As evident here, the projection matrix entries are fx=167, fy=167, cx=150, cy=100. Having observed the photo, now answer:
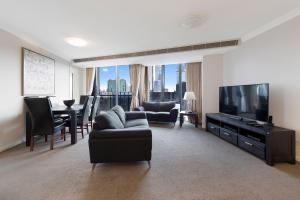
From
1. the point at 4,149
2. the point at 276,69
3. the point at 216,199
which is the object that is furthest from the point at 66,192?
the point at 276,69

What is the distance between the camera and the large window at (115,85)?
23.5 ft

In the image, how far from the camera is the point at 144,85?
7.04 m

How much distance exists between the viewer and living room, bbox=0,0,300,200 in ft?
6.89

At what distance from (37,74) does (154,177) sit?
3.90 metres

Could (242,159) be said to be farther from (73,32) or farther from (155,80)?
(155,80)

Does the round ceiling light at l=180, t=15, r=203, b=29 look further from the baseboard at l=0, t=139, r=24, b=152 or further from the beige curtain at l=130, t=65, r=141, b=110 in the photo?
the baseboard at l=0, t=139, r=24, b=152

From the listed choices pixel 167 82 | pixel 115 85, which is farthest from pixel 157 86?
pixel 115 85

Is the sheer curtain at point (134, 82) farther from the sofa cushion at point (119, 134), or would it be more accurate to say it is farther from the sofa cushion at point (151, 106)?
the sofa cushion at point (119, 134)

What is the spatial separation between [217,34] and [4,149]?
5.05m

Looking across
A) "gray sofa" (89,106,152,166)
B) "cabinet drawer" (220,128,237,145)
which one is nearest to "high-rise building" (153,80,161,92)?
"cabinet drawer" (220,128,237,145)

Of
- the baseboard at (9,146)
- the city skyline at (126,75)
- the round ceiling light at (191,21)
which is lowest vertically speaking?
the baseboard at (9,146)

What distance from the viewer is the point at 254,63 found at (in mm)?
3734

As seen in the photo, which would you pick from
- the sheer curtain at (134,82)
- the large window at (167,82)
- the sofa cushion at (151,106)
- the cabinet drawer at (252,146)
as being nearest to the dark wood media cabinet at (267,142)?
the cabinet drawer at (252,146)

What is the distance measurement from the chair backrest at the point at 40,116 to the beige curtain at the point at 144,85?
12.6 feet
